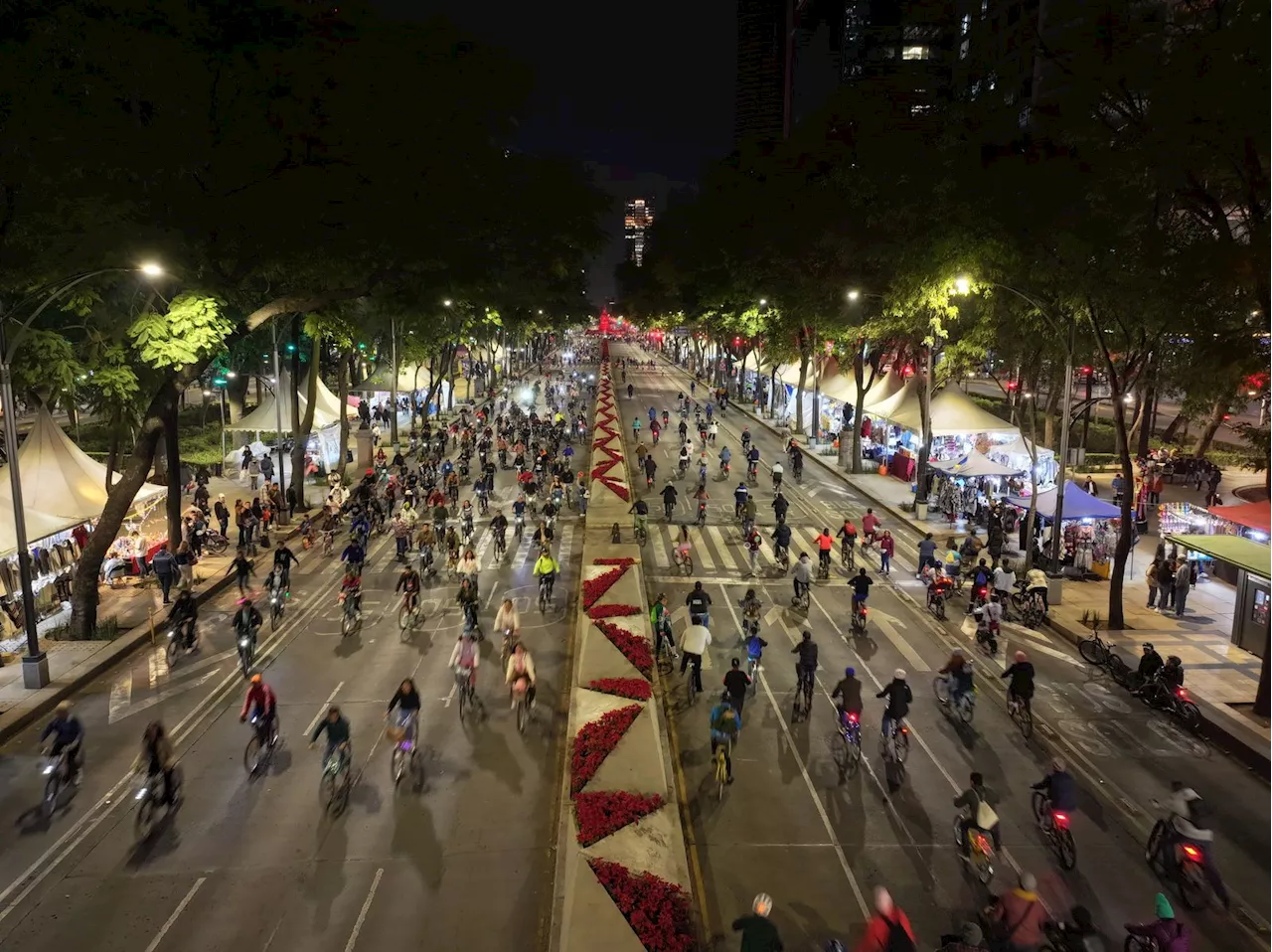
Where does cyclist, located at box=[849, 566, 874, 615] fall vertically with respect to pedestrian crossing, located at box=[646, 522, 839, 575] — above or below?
above

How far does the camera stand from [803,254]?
37.1 metres

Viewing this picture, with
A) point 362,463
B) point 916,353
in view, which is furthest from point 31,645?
point 916,353

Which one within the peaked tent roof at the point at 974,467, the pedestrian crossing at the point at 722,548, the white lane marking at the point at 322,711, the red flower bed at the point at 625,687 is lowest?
the pedestrian crossing at the point at 722,548

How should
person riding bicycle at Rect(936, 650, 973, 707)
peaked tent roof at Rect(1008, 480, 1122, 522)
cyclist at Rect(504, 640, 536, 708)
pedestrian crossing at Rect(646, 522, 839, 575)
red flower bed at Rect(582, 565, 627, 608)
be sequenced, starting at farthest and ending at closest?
1. pedestrian crossing at Rect(646, 522, 839, 575)
2. peaked tent roof at Rect(1008, 480, 1122, 522)
3. red flower bed at Rect(582, 565, 627, 608)
4. person riding bicycle at Rect(936, 650, 973, 707)
5. cyclist at Rect(504, 640, 536, 708)

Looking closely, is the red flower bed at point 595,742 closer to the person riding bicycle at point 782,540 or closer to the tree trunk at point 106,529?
the person riding bicycle at point 782,540

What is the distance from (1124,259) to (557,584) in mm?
15119

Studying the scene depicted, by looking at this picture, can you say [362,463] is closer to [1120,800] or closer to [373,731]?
[373,731]

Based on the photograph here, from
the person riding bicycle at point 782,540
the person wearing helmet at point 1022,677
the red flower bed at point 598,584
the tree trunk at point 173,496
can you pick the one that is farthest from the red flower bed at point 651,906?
the tree trunk at point 173,496

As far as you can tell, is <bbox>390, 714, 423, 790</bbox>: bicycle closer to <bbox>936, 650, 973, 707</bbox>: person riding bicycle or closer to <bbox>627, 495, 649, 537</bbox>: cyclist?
<bbox>936, 650, 973, 707</bbox>: person riding bicycle

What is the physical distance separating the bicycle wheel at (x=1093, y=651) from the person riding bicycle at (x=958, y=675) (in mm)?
4732

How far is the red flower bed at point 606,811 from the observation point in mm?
Result: 10594

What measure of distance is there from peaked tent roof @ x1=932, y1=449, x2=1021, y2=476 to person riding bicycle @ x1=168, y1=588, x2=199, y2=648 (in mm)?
25765

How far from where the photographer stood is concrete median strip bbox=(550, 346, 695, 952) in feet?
29.4

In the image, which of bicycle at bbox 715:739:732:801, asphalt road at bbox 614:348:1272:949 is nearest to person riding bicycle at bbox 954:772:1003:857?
asphalt road at bbox 614:348:1272:949
